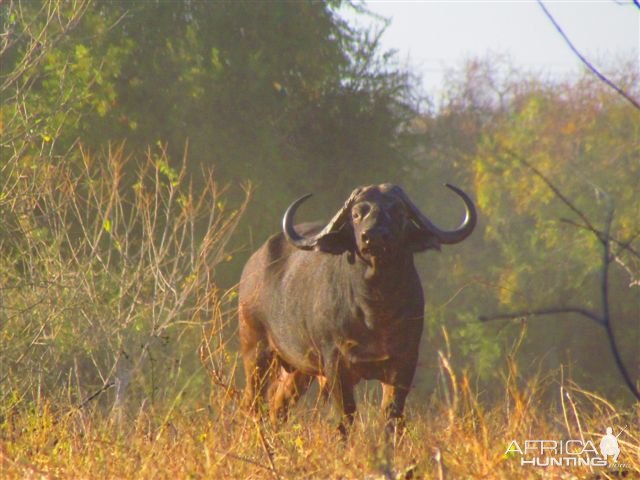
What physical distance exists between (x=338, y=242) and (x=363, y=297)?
0.48 meters

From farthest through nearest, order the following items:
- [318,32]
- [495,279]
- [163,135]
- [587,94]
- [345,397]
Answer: [587,94] → [495,279] → [318,32] → [163,135] → [345,397]

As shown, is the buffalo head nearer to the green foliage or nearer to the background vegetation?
the background vegetation

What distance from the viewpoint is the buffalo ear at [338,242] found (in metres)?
8.63

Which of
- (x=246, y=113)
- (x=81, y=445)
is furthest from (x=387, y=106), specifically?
(x=81, y=445)

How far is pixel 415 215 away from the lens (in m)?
8.57

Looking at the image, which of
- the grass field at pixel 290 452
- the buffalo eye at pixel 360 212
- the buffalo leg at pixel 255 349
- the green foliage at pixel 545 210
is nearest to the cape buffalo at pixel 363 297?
the buffalo eye at pixel 360 212

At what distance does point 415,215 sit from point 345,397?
125 centimetres

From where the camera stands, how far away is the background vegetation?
5.85 metres

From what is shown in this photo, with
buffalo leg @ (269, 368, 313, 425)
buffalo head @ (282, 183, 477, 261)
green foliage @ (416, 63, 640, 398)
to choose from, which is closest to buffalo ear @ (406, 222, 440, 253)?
buffalo head @ (282, 183, 477, 261)

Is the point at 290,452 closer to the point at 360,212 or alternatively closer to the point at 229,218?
the point at 360,212

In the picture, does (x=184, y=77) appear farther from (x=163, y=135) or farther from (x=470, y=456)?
(x=470, y=456)

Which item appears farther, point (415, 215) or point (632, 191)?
point (632, 191)

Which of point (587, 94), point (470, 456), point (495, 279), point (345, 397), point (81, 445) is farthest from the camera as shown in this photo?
point (587, 94)

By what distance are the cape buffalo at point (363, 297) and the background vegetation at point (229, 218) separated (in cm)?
41
